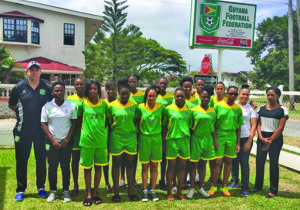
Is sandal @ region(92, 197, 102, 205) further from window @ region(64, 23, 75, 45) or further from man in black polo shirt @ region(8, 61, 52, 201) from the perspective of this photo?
window @ region(64, 23, 75, 45)

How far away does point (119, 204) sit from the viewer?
13.3 ft

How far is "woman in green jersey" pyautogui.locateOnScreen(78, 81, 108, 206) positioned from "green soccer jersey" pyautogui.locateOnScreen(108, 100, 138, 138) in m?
0.12

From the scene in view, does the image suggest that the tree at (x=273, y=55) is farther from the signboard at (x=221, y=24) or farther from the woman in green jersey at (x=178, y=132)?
the woman in green jersey at (x=178, y=132)

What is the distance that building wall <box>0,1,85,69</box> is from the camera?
2061 cm

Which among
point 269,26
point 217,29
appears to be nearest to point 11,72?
point 217,29

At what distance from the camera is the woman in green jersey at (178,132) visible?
13.2ft

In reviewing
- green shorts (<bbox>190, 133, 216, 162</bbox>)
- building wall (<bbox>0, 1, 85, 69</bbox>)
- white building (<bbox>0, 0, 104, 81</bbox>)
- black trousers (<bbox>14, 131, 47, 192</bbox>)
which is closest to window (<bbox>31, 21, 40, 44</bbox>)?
white building (<bbox>0, 0, 104, 81</bbox>)

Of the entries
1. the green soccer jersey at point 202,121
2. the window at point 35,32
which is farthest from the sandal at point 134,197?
the window at point 35,32

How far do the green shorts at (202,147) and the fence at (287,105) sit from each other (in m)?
3.01

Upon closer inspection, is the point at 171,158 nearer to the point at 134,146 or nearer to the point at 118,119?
the point at 134,146

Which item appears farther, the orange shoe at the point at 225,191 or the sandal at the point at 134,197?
the orange shoe at the point at 225,191

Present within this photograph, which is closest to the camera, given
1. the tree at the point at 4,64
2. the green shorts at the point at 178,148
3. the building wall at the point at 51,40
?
the green shorts at the point at 178,148

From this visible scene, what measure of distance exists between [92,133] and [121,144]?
1.45 feet

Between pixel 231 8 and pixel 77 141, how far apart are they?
7083 millimetres
